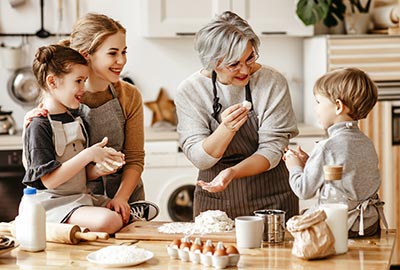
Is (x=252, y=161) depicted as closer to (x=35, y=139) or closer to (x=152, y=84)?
(x=35, y=139)

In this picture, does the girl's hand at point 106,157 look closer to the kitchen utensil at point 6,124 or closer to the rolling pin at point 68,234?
the rolling pin at point 68,234

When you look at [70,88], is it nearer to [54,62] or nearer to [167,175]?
[54,62]

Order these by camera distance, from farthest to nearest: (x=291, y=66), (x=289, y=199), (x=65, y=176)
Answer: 1. (x=291, y=66)
2. (x=289, y=199)
3. (x=65, y=176)

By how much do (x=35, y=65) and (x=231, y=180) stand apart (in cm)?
84

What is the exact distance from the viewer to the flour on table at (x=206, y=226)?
2771 millimetres

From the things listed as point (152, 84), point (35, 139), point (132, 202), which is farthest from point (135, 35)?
point (35, 139)

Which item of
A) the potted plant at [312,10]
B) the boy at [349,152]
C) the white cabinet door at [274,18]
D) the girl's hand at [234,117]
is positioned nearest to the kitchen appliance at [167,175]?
the white cabinet door at [274,18]

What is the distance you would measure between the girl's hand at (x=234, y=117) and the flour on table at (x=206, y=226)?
337mm

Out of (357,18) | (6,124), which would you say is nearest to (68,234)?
(6,124)

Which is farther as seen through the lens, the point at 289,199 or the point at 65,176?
the point at 289,199

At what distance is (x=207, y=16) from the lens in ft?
18.1

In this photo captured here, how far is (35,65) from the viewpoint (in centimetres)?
290

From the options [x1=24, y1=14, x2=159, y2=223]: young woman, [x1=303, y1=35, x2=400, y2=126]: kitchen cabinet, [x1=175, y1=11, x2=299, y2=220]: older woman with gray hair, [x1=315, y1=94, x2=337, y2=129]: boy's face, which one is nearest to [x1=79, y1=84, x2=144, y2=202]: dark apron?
[x1=24, y1=14, x2=159, y2=223]: young woman

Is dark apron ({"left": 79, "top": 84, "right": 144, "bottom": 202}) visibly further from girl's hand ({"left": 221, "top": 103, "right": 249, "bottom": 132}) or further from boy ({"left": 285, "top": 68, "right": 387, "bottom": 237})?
boy ({"left": 285, "top": 68, "right": 387, "bottom": 237})
